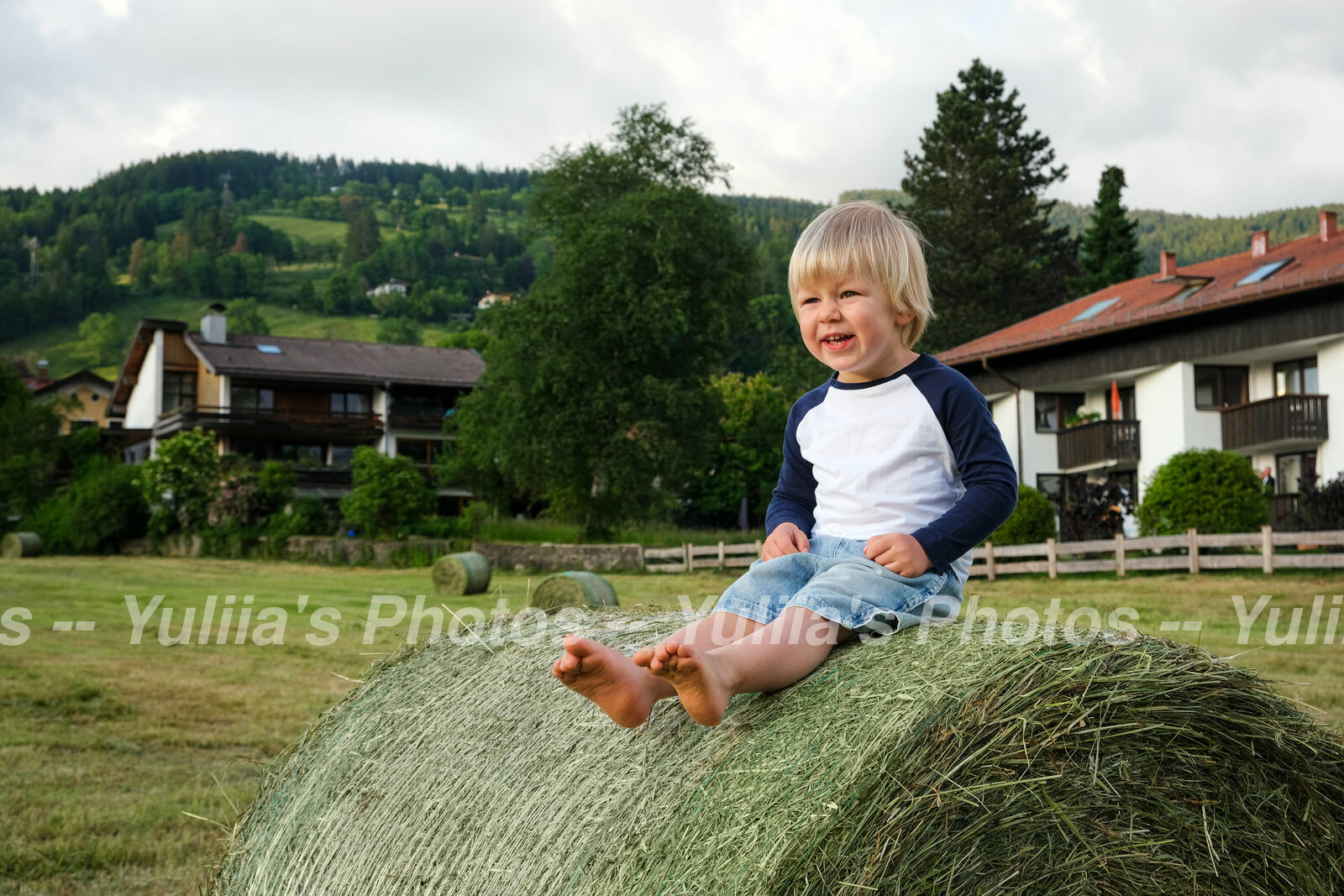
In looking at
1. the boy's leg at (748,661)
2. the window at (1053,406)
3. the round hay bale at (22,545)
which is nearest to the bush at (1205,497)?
the window at (1053,406)

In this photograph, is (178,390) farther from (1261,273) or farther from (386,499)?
(1261,273)

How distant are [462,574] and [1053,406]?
17.6 meters

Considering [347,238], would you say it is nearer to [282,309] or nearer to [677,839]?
[282,309]

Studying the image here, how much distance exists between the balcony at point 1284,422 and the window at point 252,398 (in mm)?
35465

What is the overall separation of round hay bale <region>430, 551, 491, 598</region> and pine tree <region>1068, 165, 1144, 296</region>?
31661mm

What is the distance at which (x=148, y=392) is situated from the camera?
1914 inches

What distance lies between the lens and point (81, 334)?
324 ft

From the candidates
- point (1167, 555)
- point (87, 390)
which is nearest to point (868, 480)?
point (1167, 555)

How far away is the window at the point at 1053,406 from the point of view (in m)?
30.1

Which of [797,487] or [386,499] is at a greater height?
[797,487]

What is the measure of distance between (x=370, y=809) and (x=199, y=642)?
1008 centimetres

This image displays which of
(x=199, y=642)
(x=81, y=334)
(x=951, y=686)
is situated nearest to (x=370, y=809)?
(x=951, y=686)

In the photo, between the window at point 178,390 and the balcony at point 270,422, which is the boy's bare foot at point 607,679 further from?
the window at point 178,390

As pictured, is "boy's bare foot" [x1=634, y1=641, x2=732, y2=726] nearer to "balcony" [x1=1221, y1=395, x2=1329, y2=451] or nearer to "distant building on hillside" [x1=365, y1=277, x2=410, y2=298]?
"balcony" [x1=1221, y1=395, x2=1329, y2=451]
